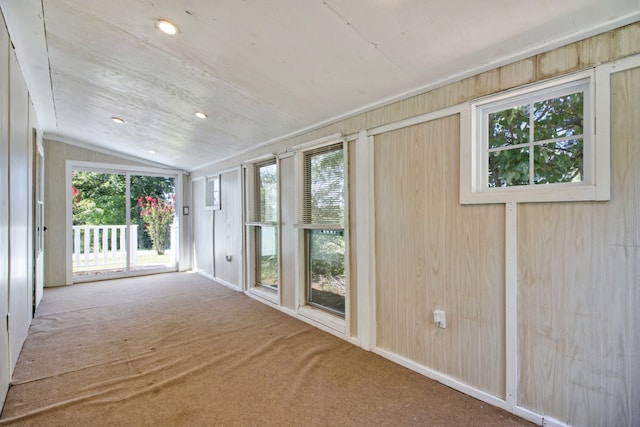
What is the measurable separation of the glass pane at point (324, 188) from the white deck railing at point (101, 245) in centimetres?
453

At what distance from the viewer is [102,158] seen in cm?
561

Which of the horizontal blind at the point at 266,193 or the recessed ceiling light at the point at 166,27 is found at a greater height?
the recessed ceiling light at the point at 166,27

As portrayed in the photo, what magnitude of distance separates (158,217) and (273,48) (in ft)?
18.4

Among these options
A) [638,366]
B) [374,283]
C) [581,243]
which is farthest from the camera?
[374,283]

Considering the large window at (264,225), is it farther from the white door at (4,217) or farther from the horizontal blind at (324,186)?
the white door at (4,217)

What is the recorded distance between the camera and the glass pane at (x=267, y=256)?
4145 mm

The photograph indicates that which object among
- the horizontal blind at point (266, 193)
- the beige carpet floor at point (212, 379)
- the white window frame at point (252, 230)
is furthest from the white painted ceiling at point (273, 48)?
the beige carpet floor at point (212, 379)

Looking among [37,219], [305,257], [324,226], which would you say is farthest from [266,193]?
[37,219]

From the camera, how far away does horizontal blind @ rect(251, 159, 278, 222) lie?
13.2ft

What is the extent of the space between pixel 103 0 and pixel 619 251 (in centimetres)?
319

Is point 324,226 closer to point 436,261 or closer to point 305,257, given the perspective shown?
point 305,257

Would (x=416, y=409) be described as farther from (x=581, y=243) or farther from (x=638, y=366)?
(x=581, y=243)

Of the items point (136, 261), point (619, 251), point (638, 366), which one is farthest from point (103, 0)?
point (136, 261)

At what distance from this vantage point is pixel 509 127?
1900 millimetres
